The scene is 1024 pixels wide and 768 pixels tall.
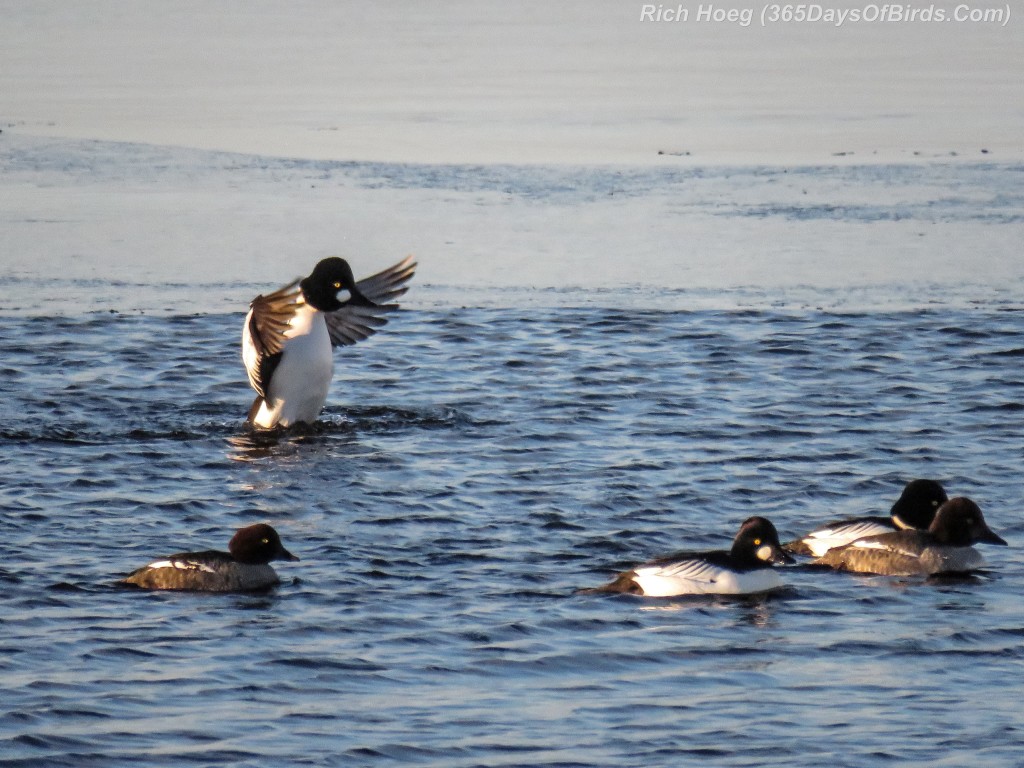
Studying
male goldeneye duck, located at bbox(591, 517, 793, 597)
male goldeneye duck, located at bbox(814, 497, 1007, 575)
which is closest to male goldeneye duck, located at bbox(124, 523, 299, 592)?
male goldeneye duck, located at bbox(591, 517, 793, 597)

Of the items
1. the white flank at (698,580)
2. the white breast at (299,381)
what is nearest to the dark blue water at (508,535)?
the white flank at (698,580)

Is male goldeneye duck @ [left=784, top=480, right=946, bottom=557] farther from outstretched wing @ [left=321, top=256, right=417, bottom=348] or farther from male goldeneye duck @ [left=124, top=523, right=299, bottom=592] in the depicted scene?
outstretched wing @ [left=321, top=256, right=417, bottom=348]

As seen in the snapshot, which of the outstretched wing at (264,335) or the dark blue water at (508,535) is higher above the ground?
the outstretched wing at (264,335)

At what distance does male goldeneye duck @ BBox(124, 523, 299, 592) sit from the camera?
805 centimetres

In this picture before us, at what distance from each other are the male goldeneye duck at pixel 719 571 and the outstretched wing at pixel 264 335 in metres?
4.14

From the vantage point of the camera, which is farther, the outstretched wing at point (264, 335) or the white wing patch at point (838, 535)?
the outstretched wing at point (264, 335)

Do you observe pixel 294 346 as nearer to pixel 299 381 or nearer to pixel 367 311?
pixel 299 381

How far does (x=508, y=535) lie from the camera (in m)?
9.00

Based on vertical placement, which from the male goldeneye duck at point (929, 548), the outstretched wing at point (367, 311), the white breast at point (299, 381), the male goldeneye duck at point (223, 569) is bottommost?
the male goldeneye duck at point (223, 569)

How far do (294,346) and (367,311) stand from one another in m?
1.33

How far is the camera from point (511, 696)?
22.6 ft

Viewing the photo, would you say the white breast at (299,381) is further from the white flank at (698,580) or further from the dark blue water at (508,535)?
the white flank at (698,580)

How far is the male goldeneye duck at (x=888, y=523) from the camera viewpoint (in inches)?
344

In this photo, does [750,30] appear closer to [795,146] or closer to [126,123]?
[795,146]
